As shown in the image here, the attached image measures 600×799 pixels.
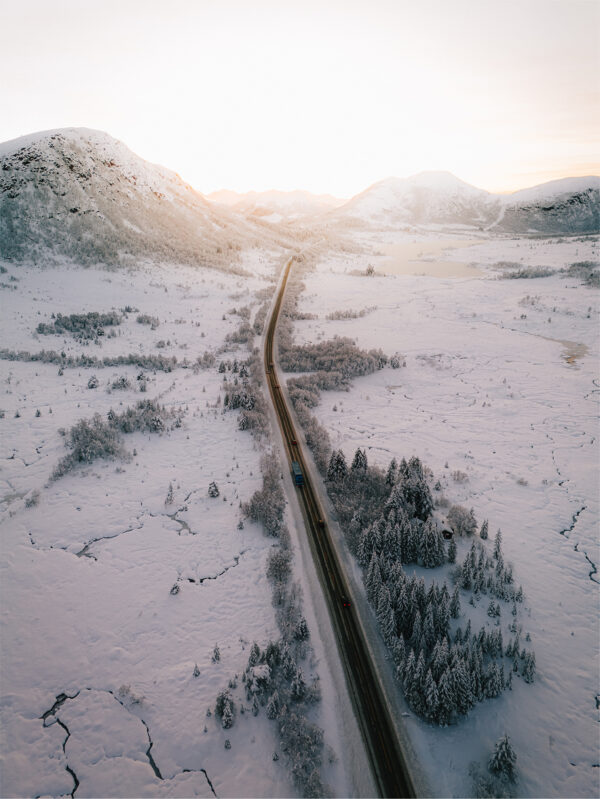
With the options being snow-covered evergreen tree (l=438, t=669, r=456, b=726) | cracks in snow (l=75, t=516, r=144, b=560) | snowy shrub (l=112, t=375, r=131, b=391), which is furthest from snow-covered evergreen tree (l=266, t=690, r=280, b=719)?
snowy shrub (l=112, t=375, r=131, b=391)

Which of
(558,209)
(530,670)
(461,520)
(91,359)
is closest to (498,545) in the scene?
(461,520)

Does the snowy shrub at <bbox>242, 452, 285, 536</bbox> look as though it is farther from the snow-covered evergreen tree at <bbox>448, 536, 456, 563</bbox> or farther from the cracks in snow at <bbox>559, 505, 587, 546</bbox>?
the cracks in snow at <bbox>559, 505, 587, 546</bbox>

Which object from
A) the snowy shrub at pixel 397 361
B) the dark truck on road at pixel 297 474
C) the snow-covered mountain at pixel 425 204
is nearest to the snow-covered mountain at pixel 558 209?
the snow-covered mountain at pixel 425 204

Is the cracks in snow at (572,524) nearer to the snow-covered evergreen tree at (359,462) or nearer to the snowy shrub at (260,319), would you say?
the snow-covered evergreen tree at (359,462)

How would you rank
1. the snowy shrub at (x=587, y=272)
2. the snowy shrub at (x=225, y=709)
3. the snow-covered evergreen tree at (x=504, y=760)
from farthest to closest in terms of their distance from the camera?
1. the snowy shrub at (x=587, y=272)
2. the snowy shrub at (x=225, y=709)
3. the snow-covered evergreen tree at (x=504, y=760)

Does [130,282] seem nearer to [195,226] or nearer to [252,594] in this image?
[195,226]

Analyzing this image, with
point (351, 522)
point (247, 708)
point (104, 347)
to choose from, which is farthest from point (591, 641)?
point (104, 347)

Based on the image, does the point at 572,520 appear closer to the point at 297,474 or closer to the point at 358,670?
the point at 358,670
